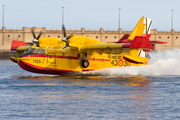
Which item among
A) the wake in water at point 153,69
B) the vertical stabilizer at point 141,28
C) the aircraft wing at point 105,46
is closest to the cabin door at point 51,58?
the aircraft wing at point 105,46

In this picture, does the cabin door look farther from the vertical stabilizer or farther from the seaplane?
the vertical stabilizer

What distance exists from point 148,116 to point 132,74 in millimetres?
24195

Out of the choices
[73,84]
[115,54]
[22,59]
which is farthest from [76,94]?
[115,54]

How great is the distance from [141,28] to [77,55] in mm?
9538

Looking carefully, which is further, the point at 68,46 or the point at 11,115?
the point at 68,46

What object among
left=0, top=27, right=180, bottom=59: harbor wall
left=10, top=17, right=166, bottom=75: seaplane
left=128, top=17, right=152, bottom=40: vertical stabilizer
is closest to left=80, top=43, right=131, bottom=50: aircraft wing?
left=10, top=17, right=166, bottom=75: seaplane

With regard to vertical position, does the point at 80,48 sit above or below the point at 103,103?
above

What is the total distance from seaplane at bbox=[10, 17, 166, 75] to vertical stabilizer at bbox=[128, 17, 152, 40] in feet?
9.52

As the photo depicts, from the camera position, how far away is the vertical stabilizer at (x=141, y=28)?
148 ft

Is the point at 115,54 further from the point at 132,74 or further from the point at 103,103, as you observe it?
the point at 103,103

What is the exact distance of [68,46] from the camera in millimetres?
39281

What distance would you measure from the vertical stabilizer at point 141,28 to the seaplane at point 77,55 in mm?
2902

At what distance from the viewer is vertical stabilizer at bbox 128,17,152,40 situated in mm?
45125

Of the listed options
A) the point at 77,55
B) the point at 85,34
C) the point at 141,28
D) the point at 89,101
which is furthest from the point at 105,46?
the point at 85,34
